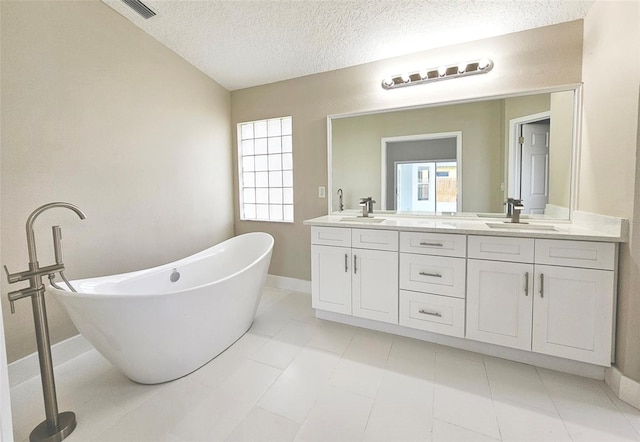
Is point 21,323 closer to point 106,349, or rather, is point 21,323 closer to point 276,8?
point 106,349

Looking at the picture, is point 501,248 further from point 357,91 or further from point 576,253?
point 357,91

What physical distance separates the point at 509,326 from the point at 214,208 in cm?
297

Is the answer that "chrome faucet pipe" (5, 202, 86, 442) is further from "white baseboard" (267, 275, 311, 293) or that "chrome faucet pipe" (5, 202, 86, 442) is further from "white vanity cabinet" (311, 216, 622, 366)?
"white baseboard" (267, 275, 311, 293)

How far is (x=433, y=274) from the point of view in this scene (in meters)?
2.06

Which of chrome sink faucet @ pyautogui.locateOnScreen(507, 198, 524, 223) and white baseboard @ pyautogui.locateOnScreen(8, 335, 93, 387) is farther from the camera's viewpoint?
chrome sink faucet @ pyautogui.locateOnScreen(507, 198, 524, 223)

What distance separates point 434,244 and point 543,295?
2.26ft

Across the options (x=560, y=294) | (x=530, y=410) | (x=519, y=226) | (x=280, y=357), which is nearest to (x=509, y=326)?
(x=560, y=294)

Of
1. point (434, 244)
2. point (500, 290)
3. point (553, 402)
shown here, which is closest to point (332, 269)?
point (434, 244)

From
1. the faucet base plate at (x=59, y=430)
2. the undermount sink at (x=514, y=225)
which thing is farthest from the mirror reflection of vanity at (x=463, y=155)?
the faucet base plate at (x=59, y=430)

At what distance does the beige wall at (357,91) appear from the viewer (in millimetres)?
2102

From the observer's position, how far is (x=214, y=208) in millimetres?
3320

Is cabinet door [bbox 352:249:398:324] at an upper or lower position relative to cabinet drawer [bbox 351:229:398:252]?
lower

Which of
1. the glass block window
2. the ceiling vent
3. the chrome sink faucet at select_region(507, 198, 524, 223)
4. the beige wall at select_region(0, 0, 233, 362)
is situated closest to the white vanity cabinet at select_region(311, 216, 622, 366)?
the chrome sink faucet at select_region(507, 198, 524, 223)

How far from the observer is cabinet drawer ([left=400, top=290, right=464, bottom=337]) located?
2.00 m
